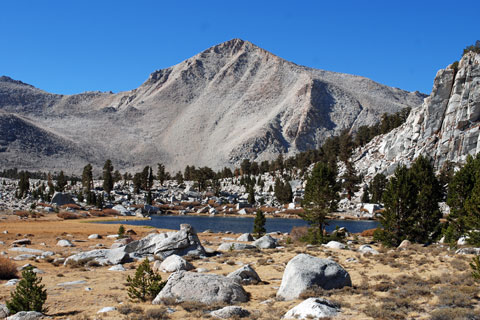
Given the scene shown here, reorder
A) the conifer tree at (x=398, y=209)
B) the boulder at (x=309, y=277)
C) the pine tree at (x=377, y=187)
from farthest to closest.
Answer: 1. the pine tree at (x=377, y=187)
2. the conifer tree at (x=398, y=209)
3. the boulder at (x=309, y=277)

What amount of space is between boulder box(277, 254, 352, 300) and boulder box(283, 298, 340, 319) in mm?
2484

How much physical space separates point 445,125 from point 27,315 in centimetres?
12358

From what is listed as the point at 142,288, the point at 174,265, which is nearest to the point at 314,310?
the point at 142,288

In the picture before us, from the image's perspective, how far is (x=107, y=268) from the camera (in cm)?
2328

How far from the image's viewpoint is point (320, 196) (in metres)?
36.8

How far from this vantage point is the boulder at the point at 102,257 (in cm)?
2447

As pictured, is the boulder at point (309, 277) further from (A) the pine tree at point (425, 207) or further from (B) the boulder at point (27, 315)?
(A) the pine tree at point (425, 207)

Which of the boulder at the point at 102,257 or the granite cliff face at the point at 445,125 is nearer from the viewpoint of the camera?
the boulder at the point at 102,257

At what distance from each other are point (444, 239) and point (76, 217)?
2545 inches

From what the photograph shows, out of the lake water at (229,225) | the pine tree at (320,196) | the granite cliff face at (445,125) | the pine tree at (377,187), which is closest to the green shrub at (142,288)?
the pine tree at (320,196)

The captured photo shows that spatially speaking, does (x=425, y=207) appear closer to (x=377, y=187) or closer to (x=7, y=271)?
(x=7, y=271)

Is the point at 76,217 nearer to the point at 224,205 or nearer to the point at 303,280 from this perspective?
the point at 224,205

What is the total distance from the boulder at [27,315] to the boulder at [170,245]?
45.5ft

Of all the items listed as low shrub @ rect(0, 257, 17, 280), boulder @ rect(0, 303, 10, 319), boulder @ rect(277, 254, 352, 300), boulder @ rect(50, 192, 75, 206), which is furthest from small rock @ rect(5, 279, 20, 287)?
boulder @ rect(50, 192, 75, 206)
